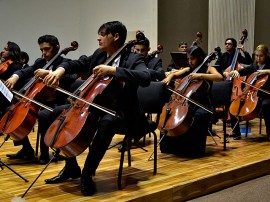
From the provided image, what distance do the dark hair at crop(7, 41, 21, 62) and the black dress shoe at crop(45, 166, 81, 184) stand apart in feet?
4.95

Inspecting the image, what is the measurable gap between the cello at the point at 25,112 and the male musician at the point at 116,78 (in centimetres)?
36

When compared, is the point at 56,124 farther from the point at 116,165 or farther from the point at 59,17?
the point at 59,17

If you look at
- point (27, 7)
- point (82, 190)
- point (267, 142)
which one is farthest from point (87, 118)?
point (27, 7)

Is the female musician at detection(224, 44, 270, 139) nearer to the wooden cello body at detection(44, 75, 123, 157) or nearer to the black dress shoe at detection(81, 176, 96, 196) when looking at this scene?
the wooden cello body at detection(44, 75, 123, 157)

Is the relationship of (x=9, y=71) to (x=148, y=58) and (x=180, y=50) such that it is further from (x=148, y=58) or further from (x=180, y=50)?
(x=180, y=50)

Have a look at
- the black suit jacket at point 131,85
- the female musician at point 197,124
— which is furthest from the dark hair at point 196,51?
the black suit jacket at point 131,85

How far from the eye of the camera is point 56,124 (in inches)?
84.8

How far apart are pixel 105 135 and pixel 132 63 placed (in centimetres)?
46

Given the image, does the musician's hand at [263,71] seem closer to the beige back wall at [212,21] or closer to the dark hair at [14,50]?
the dark hair at [14,50]

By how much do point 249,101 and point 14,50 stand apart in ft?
7.11

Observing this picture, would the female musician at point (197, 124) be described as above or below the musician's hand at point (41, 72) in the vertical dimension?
below

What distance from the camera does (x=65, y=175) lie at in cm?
246

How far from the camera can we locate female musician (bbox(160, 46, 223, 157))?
3.16m

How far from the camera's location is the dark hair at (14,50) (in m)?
3.54
